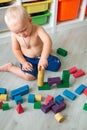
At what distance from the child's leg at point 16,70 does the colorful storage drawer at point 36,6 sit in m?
0.41

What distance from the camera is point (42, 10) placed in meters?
1.44

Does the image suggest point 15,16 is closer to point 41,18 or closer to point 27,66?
point 27,66

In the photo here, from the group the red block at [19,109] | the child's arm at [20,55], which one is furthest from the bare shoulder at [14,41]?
the red block at [19,109]

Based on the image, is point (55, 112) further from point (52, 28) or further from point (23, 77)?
point (52, 28)

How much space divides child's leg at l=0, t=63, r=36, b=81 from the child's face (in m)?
0.22

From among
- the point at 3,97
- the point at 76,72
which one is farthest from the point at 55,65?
the point at 3,97

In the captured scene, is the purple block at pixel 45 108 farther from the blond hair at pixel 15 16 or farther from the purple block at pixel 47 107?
the blond hair at pixel 15 16

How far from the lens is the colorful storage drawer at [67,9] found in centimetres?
148

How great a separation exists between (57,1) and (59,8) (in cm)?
7

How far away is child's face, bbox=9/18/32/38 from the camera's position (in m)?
0.93

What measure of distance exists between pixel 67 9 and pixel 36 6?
238 mm

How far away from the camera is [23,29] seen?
96 centimetres

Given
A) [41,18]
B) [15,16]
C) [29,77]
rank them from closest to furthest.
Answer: [15,16] → [29,77] → [41,18]

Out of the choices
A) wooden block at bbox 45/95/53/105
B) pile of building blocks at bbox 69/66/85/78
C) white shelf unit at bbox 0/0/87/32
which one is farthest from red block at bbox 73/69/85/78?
white shelf unit at bbox 0/0/87/32
